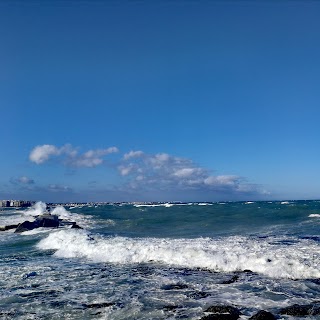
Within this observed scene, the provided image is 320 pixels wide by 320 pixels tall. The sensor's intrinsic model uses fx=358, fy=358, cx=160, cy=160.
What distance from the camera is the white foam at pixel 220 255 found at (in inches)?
582

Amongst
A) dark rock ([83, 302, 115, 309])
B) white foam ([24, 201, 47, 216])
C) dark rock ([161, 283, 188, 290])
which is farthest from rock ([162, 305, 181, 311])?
white foam ([24, 201, 47, 216])

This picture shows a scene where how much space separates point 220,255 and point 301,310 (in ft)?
23.9

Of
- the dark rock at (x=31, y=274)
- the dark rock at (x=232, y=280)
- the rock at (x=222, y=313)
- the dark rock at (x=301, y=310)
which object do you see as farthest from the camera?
the dark rock at (x=31, y=274)

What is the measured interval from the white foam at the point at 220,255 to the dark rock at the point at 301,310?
13.0 ft

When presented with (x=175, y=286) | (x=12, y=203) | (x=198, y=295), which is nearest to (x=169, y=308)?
(x=198, y=295)

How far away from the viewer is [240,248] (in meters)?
18.9

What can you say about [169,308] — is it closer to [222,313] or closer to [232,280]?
[222,313]

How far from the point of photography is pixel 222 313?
31.5ft

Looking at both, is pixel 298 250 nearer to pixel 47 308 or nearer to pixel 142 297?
pixel 142 297

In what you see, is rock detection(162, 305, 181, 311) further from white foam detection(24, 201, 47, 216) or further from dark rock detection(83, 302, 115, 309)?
white foam detection(24, 201, 47, 216)

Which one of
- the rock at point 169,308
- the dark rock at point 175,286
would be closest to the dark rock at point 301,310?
the rock at point 169,308

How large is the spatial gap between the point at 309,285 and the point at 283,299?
2.14 m

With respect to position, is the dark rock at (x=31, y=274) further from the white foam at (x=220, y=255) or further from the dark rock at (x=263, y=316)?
the dark rock at (x=263, y=316)

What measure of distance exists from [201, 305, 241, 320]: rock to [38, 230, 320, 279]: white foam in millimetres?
5100
